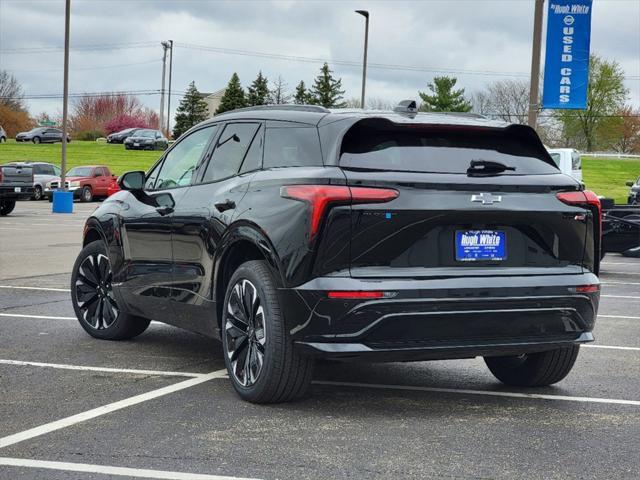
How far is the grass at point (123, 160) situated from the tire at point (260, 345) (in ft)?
174

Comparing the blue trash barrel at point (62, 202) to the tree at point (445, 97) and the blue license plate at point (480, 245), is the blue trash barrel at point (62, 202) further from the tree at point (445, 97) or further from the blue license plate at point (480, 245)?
the tree at point (445, 97)

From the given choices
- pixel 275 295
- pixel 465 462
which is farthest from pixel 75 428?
A: pixel 465 462

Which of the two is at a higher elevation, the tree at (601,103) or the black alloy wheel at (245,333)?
the tree at (601,103)

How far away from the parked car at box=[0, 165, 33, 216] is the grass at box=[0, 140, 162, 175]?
28625mm

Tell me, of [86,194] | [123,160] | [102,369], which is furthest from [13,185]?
[123,160]

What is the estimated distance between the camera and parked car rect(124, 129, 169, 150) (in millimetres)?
73000

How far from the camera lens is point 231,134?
260 inches

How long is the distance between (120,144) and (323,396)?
76483mm

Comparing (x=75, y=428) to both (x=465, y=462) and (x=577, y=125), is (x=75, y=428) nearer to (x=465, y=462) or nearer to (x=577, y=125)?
(x=465, y=462)

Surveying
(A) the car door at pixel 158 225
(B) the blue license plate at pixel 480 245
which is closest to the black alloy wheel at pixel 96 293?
(A) the car door at pixel 158 225

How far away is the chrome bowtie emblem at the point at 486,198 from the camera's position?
538 cm

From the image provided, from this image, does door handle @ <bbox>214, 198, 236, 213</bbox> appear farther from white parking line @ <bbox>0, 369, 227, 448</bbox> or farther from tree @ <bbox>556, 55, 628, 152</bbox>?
tree @ <bbox>556, 55, 628, 152</bbox>

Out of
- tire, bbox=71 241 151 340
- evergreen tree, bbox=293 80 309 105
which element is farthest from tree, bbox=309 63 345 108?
tire, bbox=71 241 151 340

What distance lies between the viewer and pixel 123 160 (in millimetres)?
67500
